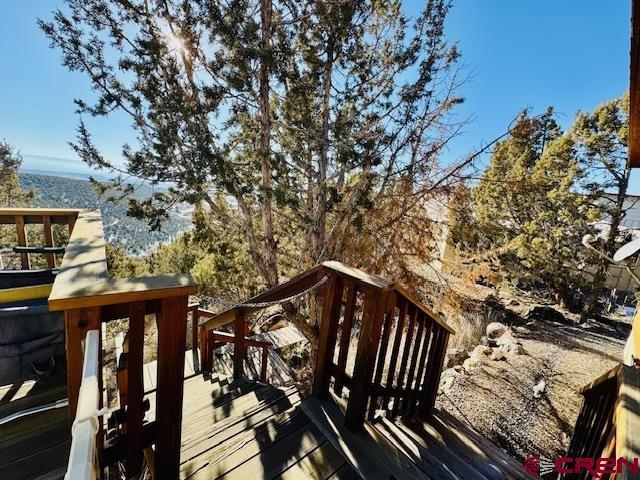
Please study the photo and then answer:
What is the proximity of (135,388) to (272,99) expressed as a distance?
5835mm

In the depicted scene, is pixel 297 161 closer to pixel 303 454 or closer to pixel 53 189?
pixel 303 454

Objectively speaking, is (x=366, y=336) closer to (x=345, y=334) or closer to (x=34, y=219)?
(x=345, y=334)

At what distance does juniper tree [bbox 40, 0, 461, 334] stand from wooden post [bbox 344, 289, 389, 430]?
3373 millimetres

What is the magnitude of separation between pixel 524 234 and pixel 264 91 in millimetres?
11399

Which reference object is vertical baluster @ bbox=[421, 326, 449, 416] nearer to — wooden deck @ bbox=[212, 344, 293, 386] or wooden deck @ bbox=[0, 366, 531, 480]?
wooden deck @ bbox=[0, 366, 531, 480]

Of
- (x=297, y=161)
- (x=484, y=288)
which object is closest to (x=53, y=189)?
(x=297, y=161)

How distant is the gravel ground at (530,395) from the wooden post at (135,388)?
4.20m

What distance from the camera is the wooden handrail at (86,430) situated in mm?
605

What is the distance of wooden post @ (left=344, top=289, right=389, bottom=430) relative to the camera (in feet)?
6.10

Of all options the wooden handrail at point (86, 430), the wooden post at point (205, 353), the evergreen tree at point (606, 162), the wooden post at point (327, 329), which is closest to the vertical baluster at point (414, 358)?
the wooden post at point (327, 329)

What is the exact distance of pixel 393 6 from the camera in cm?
543

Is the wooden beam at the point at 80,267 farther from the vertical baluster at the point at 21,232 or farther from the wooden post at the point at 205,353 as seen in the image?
the wooden post at the point at 205,353

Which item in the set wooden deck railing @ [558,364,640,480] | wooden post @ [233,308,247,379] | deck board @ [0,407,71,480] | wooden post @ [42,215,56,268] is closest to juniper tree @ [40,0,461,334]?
wooden post @ [42,215,56,268]

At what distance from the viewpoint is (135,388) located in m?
1.27
